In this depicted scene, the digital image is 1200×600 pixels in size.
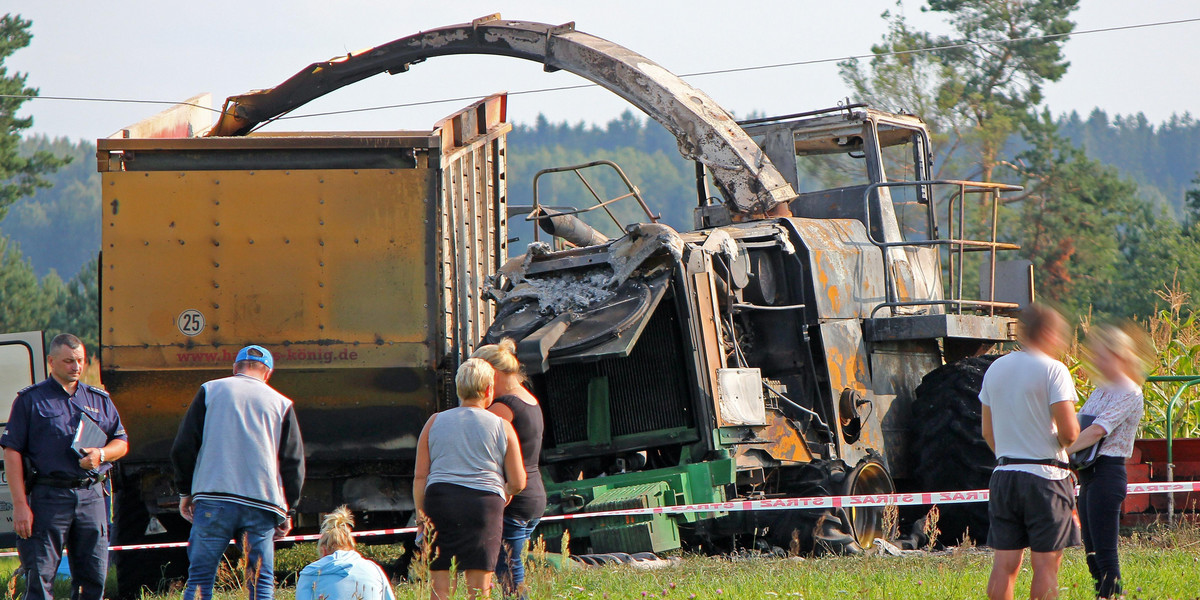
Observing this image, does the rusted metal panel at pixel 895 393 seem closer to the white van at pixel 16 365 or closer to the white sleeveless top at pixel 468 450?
the white sleeveless top at pixel 468 450

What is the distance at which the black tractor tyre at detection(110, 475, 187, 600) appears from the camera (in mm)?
9422

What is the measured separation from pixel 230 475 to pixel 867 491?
16.5 ft

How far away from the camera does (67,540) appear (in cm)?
665

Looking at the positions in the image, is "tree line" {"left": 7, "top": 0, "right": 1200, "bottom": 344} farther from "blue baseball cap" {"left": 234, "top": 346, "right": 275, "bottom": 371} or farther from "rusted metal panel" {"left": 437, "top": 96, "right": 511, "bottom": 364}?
"blue baseball cap" {"left": 234, "top": 346, "right": 275, "bottom": 371}

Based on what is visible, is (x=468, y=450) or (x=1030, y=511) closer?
(x=1030, y=511)

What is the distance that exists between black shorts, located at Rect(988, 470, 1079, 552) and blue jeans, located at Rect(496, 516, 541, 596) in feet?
7.05

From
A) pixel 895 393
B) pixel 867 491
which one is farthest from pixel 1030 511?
pixel 895 393

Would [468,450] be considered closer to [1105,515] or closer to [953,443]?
[1105,515]

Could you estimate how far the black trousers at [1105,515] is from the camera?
235 inches

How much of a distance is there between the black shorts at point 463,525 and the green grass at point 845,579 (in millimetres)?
225

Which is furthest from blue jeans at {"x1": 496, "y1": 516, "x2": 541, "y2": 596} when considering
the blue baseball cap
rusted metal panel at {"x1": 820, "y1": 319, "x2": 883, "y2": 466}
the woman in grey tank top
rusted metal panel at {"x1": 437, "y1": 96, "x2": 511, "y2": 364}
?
rusted metal panel at {"x1": 820, "y1": 319, "x2": 883, "y2": 466}

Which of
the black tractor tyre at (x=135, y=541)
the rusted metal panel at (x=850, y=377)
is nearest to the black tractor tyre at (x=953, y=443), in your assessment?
the rusted metal panel at (x=850, y=377)

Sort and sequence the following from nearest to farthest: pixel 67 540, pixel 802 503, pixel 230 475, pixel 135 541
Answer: pixel 230 475 → pixel 67 540 → pixel 802 503 → pixel 135 541

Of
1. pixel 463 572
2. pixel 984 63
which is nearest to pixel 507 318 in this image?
pixel 463 572
